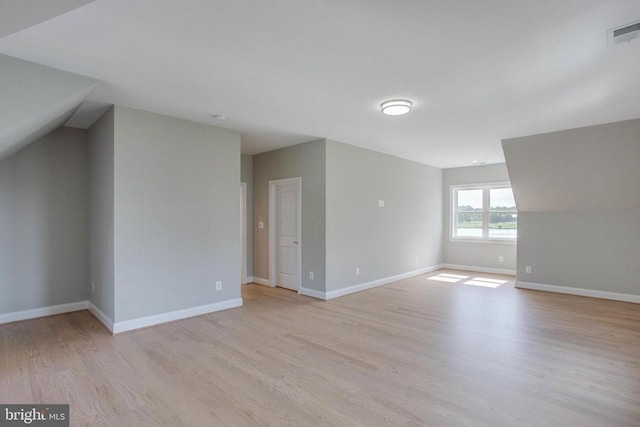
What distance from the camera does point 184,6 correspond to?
75.5 inches

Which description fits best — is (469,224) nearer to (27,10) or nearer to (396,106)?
(396,106)

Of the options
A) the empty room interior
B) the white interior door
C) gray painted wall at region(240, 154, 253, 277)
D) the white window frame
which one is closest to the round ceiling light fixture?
the empty room interior

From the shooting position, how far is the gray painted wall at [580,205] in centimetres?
466

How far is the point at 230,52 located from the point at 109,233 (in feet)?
8.68

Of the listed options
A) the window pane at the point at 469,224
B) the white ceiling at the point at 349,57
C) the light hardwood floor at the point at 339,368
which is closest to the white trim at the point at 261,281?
the light hardwood floor at the point at 339,368

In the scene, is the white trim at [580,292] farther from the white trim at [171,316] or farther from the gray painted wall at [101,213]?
the gray painted wall at [101,213]

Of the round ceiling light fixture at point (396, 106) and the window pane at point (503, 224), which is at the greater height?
the round ceiling light fixture at point (396, 106)

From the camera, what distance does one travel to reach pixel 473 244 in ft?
26.0

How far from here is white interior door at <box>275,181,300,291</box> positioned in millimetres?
5723

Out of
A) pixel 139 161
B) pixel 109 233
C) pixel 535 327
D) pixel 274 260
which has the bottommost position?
pixel 535 327

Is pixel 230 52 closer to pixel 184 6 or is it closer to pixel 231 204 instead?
pixel 184 6

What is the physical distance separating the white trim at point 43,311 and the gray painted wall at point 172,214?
1.46 metres

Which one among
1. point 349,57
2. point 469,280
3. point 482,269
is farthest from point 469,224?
point 349,57

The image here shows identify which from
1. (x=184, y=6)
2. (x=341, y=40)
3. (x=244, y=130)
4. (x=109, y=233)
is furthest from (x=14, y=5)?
(x=244, y=130)
